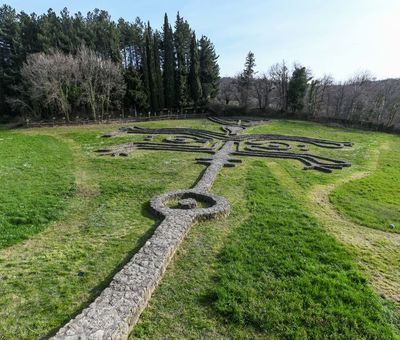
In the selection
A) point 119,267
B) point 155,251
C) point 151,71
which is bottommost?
point 119,267

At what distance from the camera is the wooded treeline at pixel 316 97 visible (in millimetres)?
52331

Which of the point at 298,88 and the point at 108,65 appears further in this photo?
the point at 298,88

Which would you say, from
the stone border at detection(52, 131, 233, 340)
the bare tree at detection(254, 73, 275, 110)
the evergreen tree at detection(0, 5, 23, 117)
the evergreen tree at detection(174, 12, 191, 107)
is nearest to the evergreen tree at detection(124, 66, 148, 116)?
the evergreen tree at detection(174, 12, 191, 107)

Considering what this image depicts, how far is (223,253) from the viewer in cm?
920

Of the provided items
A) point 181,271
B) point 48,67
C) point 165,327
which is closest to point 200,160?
point 181,271

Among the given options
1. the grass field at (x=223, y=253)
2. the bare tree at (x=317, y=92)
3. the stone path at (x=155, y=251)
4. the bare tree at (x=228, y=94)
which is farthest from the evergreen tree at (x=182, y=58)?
the grass field at (x=223, y=253)

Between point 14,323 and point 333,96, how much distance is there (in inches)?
2530

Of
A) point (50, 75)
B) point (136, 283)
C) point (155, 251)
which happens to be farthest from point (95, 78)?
point (136, 283)

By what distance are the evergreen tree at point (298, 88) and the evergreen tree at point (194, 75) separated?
18.1 metres

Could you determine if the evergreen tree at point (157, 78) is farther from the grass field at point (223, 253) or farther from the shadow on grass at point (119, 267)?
the shadow on grass at point (119, 267)

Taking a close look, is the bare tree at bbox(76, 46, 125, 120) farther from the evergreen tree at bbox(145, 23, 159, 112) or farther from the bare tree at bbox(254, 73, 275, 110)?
the bare tree at bbox(254, 73, 275, 110)

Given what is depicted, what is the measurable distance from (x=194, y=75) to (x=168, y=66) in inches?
213

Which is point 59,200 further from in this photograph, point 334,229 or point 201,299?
point 334,229

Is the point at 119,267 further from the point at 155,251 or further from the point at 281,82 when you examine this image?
the point at 281,82
